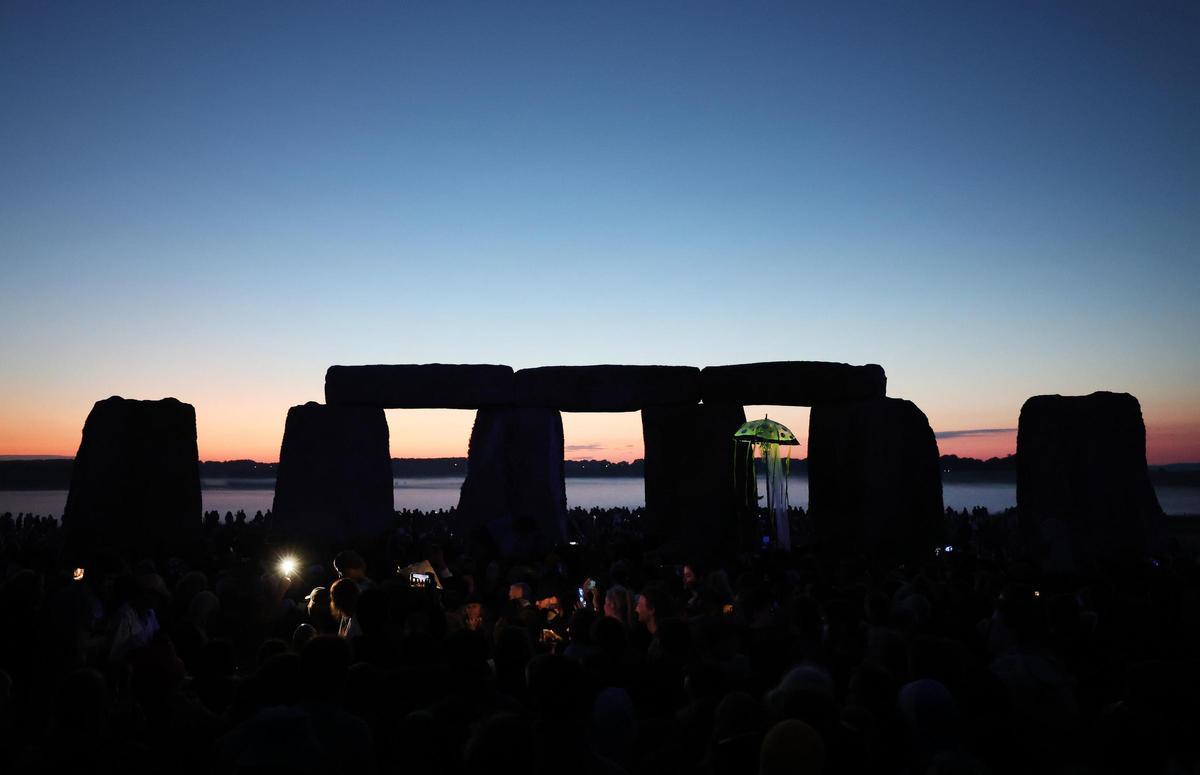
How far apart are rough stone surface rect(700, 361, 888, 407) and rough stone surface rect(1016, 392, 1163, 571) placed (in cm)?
352

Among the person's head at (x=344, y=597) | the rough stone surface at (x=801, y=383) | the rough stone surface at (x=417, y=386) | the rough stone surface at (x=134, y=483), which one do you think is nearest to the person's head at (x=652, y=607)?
the person's head at (x=344, y=597)

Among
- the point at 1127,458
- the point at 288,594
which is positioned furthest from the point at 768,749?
the point at 1127,458

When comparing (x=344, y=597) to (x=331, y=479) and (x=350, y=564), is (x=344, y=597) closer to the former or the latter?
(x=350, y=564)

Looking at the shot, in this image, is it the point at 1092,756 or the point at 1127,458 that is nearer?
the point at 1092,756

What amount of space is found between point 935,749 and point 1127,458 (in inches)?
467

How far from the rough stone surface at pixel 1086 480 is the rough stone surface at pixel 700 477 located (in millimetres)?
5544

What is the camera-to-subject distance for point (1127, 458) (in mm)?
13094

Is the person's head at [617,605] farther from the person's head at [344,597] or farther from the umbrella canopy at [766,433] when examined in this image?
the umbrella canopy at [766,433]

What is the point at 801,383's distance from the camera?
54.5ft

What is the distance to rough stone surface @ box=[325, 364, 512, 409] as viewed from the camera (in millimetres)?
17359

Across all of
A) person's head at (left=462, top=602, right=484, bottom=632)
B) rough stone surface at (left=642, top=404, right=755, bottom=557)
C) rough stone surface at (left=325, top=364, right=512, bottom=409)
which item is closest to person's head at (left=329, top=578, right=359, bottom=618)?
person's head at (left=462, top=602, right=484, bottom=632)

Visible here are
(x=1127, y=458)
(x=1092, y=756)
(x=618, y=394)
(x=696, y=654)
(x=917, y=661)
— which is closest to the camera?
(x=1092, y=756)

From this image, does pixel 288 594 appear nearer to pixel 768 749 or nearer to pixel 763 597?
pixel 763 597

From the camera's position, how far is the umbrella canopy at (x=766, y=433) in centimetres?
1485
